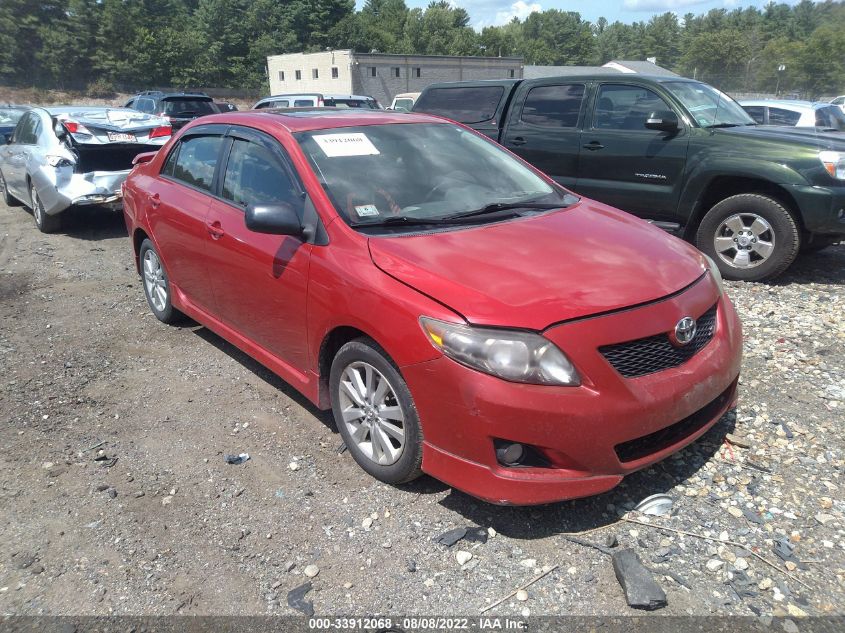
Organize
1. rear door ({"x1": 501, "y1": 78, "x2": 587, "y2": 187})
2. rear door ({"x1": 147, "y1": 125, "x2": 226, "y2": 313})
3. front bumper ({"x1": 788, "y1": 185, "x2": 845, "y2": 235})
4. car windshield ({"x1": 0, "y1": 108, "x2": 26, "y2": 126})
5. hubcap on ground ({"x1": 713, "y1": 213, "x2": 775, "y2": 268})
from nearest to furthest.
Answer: rear door ({"x1": 147, "y1": 125, "x2": 226, "y2": 313})
front bumper ({"x1": 788, "y1": 185, "x2": 845, "y2": 235})
hubcap on ground ({"x1": 713, "y1": 213, "x2": 775, "y2": 268})
rear door ({"x1": 501, "y1": 78, "x2": 587, "y2": 187})
car windshield ({"x1": 0, "y1": 108, "x2": 26, "y2": 126})

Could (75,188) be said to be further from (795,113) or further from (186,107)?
(186,107)

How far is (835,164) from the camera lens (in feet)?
18.0

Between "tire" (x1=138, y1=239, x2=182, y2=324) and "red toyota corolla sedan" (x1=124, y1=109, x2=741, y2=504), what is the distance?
858 mm

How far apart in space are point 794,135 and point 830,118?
5.57 m

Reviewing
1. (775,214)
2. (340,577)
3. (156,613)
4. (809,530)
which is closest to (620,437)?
(809,530)

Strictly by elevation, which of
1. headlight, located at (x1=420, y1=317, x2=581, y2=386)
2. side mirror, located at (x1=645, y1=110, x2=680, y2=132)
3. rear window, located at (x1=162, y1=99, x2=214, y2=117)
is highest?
rear window, located at (x1=162, y1=99, x2=214, y2=117)

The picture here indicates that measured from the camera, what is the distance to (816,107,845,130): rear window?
32.9 feet

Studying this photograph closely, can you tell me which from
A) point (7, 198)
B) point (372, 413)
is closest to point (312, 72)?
point (7, 198)

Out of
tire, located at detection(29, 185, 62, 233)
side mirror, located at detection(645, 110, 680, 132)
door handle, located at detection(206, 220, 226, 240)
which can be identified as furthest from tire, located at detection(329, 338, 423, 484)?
tire, located at detection(29, 185, 62, 233)

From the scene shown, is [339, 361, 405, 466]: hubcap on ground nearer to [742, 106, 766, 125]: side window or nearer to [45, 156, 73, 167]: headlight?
[45, 156, 73, 167]: headlight

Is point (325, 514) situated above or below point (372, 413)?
below

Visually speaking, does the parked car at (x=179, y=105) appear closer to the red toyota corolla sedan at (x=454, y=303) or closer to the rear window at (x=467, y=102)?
the rear window at (x=467, y=102)

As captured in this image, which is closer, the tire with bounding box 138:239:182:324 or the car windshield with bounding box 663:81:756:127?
the tire with bounding box 138:239:182:324

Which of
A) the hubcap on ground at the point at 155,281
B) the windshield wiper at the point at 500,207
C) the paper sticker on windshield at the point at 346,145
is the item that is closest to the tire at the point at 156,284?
the hubcap on ground at the point at 155,281
